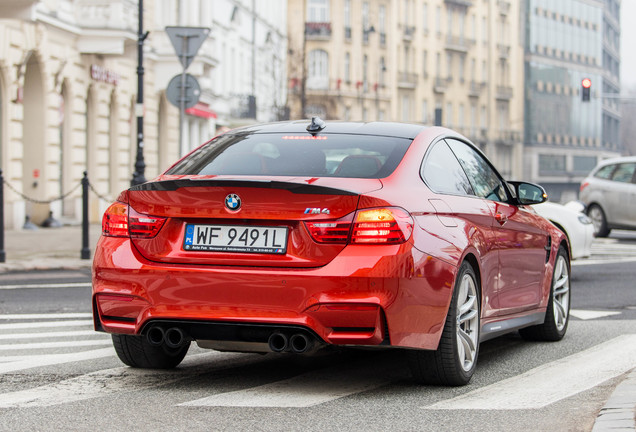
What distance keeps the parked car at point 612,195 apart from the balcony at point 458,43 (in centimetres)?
7553

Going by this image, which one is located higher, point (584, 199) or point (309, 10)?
point (309, 10)

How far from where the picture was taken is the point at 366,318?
19.8 ft

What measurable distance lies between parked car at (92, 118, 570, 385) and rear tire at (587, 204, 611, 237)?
1887cm

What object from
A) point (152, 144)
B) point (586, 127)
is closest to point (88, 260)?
point (152, 144)

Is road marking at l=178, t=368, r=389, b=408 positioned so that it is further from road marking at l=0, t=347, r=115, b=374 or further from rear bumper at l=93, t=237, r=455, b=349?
road marking at l=0, t=347, r=115, b=374

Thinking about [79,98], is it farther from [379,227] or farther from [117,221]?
[379,227]

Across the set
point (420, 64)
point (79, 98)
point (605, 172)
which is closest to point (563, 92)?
point (420, 64)

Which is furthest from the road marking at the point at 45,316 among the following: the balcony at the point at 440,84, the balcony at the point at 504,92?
the balcony at the point at 504,92

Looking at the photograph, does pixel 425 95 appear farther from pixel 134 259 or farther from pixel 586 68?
pixel 134 259

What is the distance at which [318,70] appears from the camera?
3533 inches

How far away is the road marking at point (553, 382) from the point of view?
20.2 ft

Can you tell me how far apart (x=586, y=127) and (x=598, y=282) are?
109 metres

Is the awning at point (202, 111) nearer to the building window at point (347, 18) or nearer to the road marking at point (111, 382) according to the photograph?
the road marking at point (111, 382)

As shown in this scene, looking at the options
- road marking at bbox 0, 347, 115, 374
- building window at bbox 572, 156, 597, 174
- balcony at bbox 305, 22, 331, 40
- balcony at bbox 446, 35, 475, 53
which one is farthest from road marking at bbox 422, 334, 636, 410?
building window at bbox 572, 156, 597, 174
